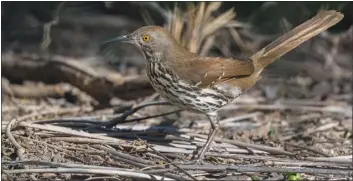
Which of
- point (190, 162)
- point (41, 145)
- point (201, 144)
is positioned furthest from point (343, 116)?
point (41, 145)

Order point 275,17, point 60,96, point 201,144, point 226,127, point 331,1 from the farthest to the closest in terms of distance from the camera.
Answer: point 275,17
point 331,1
point 60,96
point 226,127
point 201,144

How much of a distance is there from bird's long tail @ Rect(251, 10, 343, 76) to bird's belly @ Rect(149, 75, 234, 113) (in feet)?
2.04

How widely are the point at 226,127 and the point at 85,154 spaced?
6.21 feet

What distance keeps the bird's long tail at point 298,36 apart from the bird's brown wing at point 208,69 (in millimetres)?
139

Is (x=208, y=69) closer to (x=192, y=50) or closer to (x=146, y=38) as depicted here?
(x=146, y=38)

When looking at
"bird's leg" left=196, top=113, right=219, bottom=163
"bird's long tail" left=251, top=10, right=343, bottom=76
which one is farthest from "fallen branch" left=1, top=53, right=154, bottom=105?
"bird's leg" left=196, top=113, right=219, bottom=163

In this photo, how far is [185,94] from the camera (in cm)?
516

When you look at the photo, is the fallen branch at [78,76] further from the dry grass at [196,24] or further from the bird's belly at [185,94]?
the bird's belly at [185,94]

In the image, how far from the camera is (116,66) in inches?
337

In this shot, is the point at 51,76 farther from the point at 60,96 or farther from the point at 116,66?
the point at 116,66

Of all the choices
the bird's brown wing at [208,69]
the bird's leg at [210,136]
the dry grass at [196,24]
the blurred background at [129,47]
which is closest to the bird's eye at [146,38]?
the bird's brown wing at [208,69]

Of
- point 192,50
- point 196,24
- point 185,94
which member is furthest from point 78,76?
point 185,94

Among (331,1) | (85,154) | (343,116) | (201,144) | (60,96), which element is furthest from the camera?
(331,1)

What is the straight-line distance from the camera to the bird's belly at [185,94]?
16.9 ft
